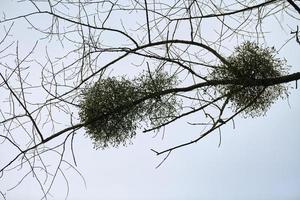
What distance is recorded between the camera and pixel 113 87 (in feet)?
7.57

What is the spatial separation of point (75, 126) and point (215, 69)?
838 mm

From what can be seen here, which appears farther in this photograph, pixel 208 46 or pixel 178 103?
pixel 178 103

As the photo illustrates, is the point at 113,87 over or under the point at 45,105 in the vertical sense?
over

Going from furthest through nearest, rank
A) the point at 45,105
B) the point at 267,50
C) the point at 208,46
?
1. the point at 267,50
2. the point at 208,46
3. the point at 45,105

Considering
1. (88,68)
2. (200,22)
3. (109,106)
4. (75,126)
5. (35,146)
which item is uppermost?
(200,22)

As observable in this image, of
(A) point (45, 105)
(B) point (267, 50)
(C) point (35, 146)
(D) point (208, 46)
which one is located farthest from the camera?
(B) point (267, 50)

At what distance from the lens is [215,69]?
88.8 inches

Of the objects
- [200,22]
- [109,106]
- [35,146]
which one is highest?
[200,22]

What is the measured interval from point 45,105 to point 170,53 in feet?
2.40

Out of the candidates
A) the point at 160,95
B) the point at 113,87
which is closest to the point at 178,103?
the point at 160,95

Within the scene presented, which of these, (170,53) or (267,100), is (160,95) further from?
(267,100)

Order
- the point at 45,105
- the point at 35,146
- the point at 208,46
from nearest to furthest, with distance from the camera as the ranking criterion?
the point at 35,146, the point at 45,105, the point at 208,46

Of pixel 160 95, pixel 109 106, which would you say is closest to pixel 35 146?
pixel 109 106

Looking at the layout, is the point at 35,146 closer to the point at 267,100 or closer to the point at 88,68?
the point at 88,68
